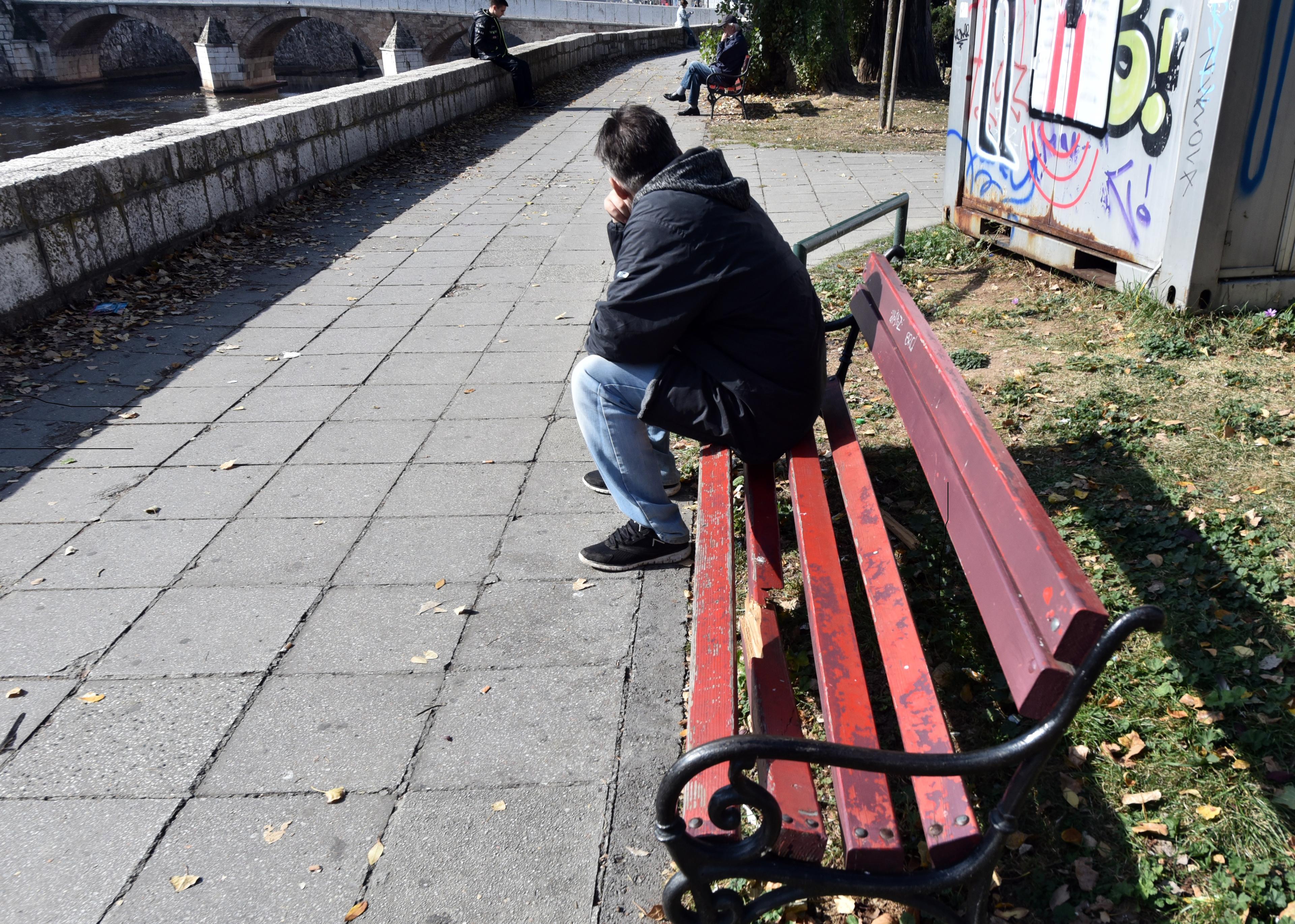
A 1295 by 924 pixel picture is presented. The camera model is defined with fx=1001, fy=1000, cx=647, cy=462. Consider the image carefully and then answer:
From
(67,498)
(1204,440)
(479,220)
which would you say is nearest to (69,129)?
(479,220)

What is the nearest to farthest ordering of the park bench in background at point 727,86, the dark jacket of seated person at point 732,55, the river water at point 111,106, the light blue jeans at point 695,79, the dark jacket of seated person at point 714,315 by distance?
1. the dark jacket of seated person at point 714,315
2. the dark jacket of seated person at point 732,55
3. the park bench in background at point 727,86
4. the light blue jeans at point 695,79
5. the river water at point 111,106

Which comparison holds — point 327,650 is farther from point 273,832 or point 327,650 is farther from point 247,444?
point 247,444

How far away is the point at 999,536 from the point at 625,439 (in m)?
A: 1.59

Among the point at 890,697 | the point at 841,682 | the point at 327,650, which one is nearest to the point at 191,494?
the point at 327,650

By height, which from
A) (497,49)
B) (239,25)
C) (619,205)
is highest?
(239,25)

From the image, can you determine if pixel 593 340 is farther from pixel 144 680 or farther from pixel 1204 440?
pixel 1204 440

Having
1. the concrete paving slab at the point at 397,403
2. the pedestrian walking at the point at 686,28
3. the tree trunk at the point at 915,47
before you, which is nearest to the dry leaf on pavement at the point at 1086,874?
the concrete paving slab at the point at 397,403

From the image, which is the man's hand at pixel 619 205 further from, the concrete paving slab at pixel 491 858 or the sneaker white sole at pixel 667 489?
the concrete paving slab at pixel 491 858

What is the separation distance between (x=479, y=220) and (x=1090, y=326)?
5.28 meters

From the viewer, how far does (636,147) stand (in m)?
3.07

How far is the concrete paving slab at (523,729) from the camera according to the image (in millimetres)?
2475

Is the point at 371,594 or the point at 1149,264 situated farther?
the point at 1149,264

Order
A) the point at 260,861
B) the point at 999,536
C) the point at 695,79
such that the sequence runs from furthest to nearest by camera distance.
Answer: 1. the point at 695,79
2. the point at 260,861
3. the point at 999,536

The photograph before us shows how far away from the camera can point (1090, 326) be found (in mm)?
5207
